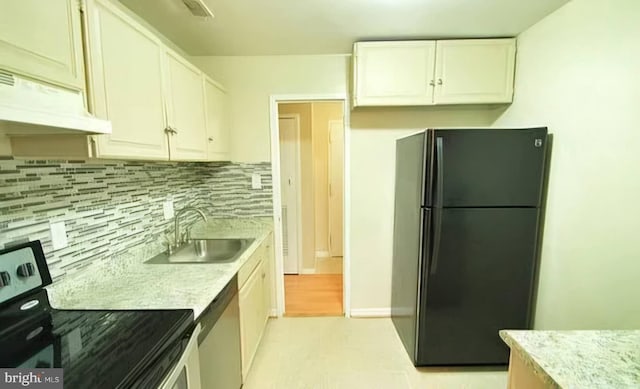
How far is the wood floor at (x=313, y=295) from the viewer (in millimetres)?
2789

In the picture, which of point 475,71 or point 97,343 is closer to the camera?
point 97,343

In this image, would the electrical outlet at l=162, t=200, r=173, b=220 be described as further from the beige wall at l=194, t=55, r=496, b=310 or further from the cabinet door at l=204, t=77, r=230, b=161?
the beige wall at l=194, t=55, r=496, b=310

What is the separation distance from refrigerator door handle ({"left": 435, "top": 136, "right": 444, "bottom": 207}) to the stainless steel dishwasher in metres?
1.34

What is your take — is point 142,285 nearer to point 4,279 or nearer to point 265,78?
point 4,279

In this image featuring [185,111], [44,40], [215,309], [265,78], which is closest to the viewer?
[44,40]

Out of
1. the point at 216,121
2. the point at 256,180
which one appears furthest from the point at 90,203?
the point at 256,180

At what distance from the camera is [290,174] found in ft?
11.3

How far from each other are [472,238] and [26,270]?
2.19m

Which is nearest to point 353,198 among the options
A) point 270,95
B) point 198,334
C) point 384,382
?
point 270,95

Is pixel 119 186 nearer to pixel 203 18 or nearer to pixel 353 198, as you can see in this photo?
pixel 203 18

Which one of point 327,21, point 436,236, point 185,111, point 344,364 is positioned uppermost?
point 327,21

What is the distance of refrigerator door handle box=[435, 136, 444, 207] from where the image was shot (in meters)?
1.74

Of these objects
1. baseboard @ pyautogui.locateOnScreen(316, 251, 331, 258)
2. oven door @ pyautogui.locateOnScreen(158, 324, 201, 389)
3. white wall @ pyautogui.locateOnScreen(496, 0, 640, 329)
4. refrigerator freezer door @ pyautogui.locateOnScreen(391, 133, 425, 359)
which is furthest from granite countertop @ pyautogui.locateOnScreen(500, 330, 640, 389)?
baseboard @ pyautogui.locateOnScreen(316, 251, 331, 258)

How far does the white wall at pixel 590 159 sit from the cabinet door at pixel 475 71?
0.53ft
